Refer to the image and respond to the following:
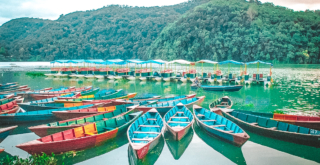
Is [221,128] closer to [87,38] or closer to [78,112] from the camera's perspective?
[78,112]

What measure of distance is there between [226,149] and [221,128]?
1.33 metres

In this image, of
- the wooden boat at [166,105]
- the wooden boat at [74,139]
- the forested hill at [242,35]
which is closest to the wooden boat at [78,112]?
the wooden boat at [166,105]

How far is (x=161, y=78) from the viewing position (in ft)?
111

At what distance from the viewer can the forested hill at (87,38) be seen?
96.7 meters

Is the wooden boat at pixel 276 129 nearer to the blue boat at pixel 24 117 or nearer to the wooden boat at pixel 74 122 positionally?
the wooden boat at pixel 74 122

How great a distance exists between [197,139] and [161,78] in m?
22.9

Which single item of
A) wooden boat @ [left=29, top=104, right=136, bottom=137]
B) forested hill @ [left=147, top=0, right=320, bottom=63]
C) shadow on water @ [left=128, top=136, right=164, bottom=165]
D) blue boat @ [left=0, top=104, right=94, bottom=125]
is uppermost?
forested hill @ [left=147, top=0, right=320, bottom=63]

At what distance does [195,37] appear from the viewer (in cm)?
7769

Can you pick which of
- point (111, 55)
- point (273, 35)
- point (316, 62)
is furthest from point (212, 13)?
point (111, 55)

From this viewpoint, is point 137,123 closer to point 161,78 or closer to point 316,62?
point 161,78

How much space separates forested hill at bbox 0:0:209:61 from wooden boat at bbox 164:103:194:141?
83955mm

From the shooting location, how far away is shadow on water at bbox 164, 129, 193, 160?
31.7 ft

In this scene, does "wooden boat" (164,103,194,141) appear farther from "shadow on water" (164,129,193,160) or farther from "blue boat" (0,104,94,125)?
"blue boat" (0,104,94,125)

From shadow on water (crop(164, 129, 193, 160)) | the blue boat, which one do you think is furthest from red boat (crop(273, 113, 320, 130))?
the blue boat
